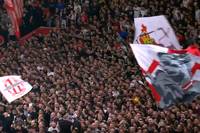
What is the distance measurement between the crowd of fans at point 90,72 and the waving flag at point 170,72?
288cm

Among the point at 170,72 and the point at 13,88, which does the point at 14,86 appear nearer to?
the point at 13,88

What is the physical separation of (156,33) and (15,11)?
10311 mm

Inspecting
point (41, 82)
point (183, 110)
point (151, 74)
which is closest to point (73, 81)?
point (41, 82)

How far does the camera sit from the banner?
17.0 m

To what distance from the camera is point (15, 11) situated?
85.8ft

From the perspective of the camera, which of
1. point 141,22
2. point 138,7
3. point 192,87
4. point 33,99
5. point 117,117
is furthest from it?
point 138,7

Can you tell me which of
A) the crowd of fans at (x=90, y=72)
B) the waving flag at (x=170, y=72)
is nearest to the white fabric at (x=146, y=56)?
the waving flag at (x=170, y=72)

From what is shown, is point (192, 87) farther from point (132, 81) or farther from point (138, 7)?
point (138, 7)

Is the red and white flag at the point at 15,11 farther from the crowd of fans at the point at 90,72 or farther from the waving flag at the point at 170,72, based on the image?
the waving flag at the point at 170,72

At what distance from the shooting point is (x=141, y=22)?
17.5 meters

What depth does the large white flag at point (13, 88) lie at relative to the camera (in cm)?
1959

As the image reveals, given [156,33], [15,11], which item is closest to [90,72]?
[15,11]

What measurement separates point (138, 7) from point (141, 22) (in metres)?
8.94

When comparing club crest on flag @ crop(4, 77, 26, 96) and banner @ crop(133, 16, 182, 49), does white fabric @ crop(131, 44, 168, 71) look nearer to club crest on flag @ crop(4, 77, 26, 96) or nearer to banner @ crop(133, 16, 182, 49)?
banner @ crop(133, 16, 182, 49)
